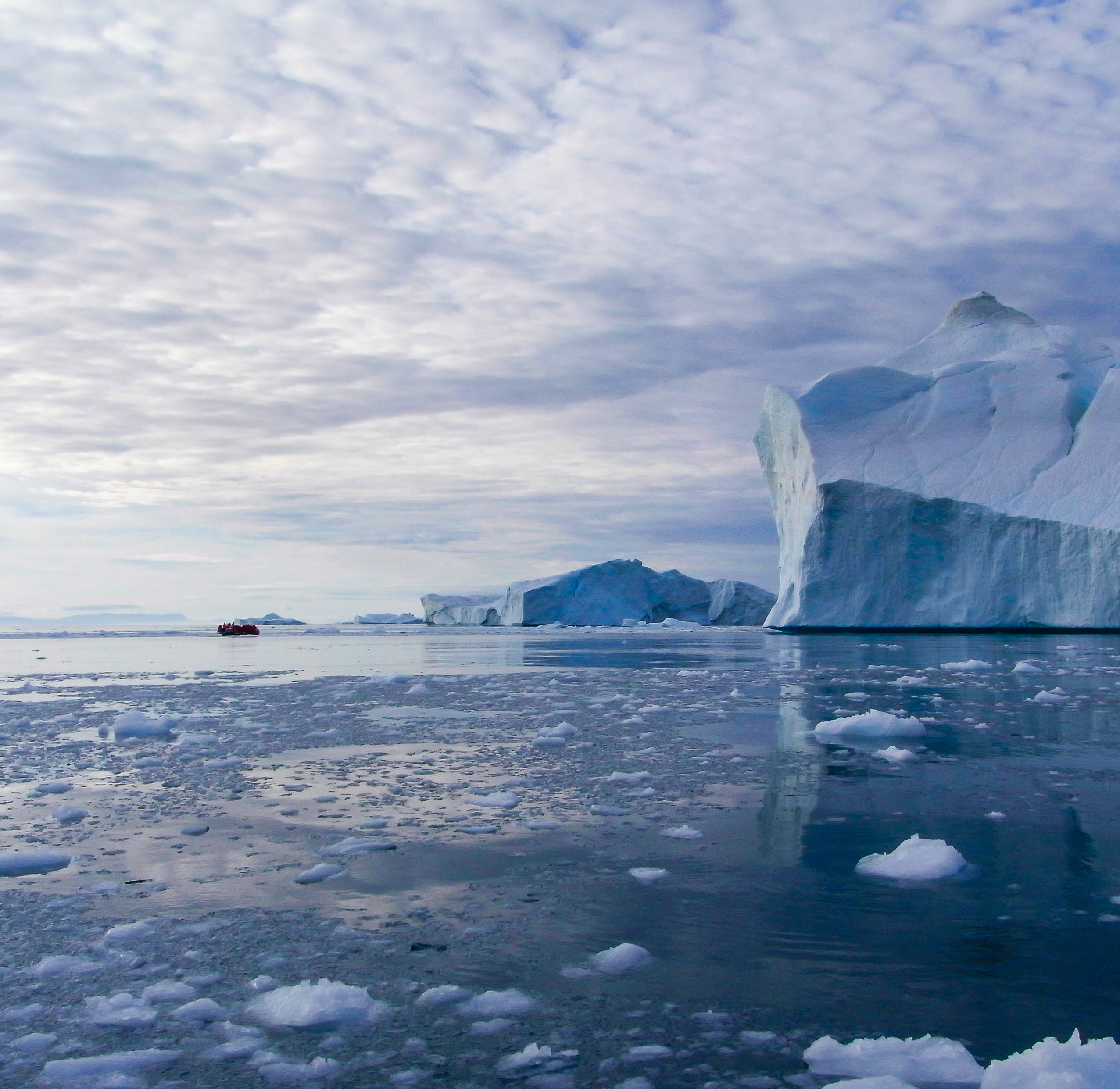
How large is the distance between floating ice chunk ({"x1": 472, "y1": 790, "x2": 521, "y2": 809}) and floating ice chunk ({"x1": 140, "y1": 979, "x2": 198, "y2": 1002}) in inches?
85.0

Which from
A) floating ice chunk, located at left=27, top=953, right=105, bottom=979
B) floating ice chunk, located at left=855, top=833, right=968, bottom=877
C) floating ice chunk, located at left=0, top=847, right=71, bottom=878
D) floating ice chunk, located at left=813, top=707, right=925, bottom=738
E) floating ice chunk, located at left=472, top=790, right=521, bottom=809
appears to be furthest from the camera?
floating ice chunk, located at left=813, top=707, right=925, bottom=738

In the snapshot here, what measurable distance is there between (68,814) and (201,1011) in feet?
8.03

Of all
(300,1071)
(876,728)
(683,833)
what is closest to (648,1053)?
(300,1071)

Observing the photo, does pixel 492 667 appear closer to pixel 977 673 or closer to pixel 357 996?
pixel 977 673

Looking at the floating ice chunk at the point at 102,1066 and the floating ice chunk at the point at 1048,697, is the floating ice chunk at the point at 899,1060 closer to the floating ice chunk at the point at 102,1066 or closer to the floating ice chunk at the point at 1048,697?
the floating ice chunk at the point at 102,1066

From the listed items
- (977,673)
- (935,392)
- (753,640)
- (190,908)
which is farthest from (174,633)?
(190,908)

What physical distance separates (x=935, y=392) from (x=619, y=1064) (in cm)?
3056

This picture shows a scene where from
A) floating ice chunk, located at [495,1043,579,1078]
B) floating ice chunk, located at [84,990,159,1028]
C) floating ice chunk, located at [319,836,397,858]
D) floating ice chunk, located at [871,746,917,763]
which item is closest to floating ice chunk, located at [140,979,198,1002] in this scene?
floating ice chunk, located at [84,990,159,1028]

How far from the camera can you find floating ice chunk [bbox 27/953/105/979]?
244cm

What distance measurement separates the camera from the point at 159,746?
21.2 feet

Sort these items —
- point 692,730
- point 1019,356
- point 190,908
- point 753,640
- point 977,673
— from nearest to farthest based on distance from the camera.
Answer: point 190,908 < point 692,730 < point 977,673 < point 753,640 < point 1019,356

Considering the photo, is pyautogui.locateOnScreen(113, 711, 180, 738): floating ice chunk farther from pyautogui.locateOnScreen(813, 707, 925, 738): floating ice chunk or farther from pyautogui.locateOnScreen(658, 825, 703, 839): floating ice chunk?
pyautogui.locateOnScreen(813, 707, 925, 738): floating ice chunk

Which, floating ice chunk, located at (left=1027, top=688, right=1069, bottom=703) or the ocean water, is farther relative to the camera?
floating ice chunk, located at (left=1027, top=688, right=1069, bottom=703)

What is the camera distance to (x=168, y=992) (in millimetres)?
2311
